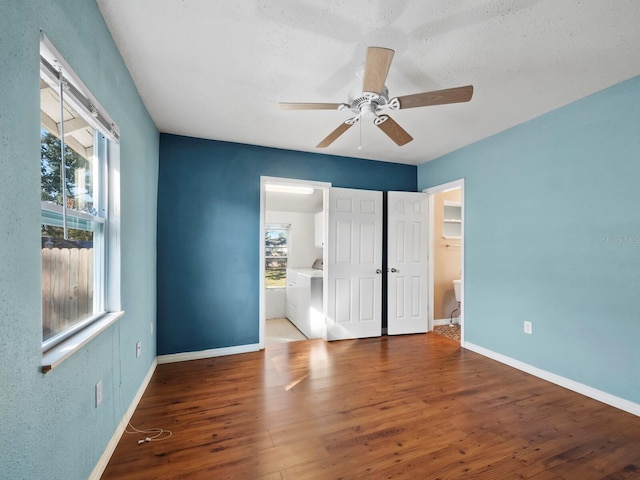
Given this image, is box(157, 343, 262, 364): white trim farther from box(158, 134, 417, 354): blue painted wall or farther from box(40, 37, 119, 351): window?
box(40, 37, 119, 351): window

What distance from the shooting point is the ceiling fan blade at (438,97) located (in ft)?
5.91

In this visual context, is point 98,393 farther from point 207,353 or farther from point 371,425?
point 207,353

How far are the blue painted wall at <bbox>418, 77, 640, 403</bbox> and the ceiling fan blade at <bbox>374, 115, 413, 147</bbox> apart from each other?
1.52 meters

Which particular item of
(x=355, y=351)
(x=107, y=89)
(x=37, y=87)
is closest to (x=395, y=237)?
(x=355, y=351)

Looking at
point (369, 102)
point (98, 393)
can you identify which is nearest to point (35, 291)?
point (98, 393)

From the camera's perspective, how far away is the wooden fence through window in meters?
1.27

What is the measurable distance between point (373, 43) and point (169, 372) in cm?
339

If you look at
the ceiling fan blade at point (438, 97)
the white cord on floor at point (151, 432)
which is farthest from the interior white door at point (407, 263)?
the white cord on floor at point (151, 432)

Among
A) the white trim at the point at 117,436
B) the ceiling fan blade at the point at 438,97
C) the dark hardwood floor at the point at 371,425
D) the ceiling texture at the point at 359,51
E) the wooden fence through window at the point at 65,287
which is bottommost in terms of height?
the dark hardwood floor at the point at 371,425

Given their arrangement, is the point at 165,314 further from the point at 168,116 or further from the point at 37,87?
the point at 37,87

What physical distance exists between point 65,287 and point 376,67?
76.7 inches

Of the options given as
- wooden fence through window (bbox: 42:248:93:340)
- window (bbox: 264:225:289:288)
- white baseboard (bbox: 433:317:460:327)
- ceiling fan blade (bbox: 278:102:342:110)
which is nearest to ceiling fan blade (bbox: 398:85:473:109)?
ceiling fan blade (bbox: 278:102:342:110)

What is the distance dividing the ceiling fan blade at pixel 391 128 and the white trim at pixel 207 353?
9.28 feet

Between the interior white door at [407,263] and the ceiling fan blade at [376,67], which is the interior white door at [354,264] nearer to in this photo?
the interior white door at [407,263]
